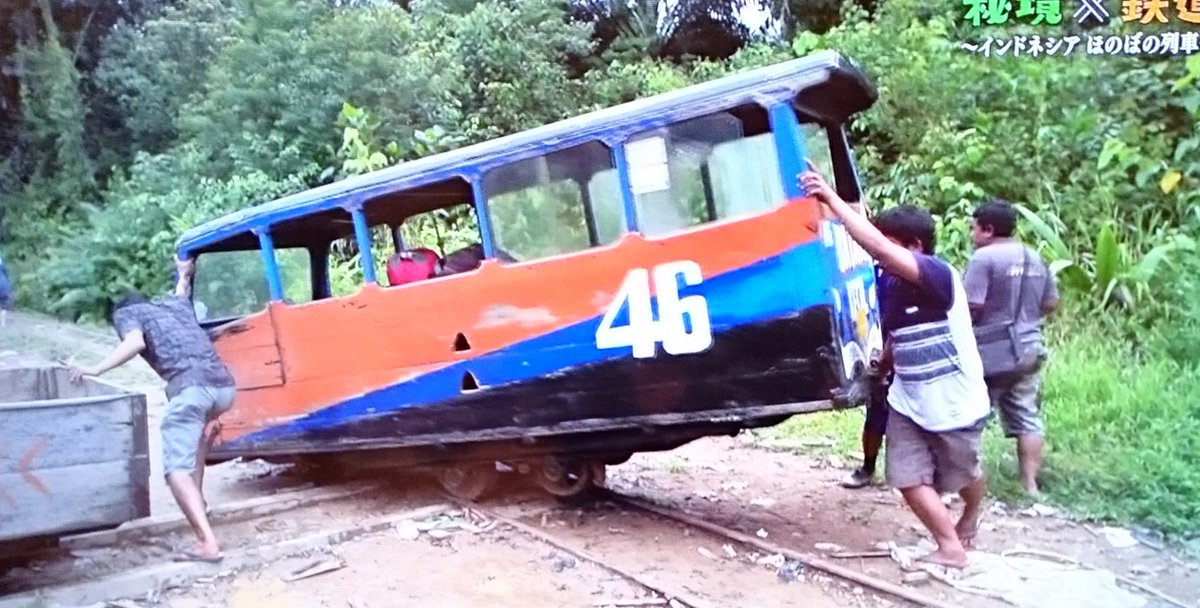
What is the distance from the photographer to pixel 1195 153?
20.7 ft

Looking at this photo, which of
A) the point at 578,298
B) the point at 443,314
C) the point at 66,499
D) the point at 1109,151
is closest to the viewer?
the point at 66,499

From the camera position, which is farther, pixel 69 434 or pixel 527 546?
pixel 527 546

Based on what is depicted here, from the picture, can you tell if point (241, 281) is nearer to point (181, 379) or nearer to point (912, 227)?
point (181, 379)

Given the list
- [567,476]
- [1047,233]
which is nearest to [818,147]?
[567,476]

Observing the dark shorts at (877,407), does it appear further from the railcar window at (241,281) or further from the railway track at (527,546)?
the railcar window at (241,281)

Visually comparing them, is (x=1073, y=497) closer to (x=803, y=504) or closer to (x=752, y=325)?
(x=803, y=504)

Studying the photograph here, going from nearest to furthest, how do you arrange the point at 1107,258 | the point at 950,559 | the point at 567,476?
1. the point at 950,559
2. the point at 567,476
3. the point at 1107,258

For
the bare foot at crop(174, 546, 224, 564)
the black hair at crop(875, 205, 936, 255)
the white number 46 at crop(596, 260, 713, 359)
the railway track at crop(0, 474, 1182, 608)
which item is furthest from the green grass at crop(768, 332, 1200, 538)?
the bare foot at crop(174, 546, 224, 564)

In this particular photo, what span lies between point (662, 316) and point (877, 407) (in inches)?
56.8

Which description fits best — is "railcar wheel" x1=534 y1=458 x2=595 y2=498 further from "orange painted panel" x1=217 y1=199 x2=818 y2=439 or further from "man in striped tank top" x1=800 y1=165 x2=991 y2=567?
"man in striped tank top" x1=800 y1=165 x2=991 y2=567

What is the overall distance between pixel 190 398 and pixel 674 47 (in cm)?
699

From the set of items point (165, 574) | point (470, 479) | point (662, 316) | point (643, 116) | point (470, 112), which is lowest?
point (165, 574)

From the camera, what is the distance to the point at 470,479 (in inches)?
219

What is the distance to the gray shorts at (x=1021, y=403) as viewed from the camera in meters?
4.98
